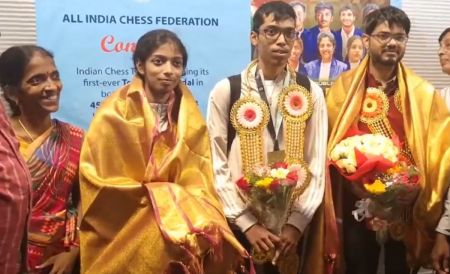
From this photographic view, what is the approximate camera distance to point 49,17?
2893mm

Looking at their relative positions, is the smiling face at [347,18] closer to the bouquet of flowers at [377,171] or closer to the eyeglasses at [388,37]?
the eyeglasses at [388,37]

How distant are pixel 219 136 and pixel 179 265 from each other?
71cm

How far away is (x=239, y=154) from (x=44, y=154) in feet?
2.75

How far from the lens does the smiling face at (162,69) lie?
2531 millimetres

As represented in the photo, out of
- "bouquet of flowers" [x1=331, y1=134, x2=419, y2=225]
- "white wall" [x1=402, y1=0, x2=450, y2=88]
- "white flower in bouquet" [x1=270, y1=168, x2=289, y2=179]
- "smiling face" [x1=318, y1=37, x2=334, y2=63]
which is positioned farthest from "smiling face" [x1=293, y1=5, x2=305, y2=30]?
"white flower in bouquet" [x1=270, y1=168, x2=289, y2=179]

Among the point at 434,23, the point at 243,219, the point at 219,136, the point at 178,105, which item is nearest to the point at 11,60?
the point at 178,105

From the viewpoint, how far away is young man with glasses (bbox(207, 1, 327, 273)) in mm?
2658

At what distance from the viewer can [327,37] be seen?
11.2 feet

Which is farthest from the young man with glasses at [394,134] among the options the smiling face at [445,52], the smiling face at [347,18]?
the smiling face at [347,18]

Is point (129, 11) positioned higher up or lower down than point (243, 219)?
higher up

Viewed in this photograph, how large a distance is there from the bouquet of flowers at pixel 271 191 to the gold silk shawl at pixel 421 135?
0.32 meters

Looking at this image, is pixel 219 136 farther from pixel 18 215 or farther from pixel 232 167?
pixel 18 215

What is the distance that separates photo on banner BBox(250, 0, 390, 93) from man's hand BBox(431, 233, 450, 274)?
39.4 inches

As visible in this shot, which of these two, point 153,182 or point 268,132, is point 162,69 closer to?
point 153,182
